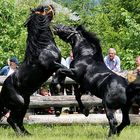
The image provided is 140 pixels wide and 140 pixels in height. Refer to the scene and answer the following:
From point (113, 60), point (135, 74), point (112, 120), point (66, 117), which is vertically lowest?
point (66, 117)

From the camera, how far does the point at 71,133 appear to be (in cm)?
1045

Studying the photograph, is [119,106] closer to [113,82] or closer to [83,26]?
[113,82]

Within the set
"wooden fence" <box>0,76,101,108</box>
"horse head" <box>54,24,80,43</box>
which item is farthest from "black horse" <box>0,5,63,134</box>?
"wooden fence" <box>0,76,101,108</box>

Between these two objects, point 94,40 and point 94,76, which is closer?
point 94,76

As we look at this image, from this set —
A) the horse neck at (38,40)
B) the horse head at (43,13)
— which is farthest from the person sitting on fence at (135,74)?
the horse head at (43,13)

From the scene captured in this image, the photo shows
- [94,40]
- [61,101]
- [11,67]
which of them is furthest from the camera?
[11,67]

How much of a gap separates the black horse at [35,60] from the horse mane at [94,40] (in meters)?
0.60

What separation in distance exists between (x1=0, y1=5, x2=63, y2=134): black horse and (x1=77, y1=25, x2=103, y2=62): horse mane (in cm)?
60

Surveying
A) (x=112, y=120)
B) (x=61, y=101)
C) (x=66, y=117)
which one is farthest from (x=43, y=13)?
(x=66, y=117)

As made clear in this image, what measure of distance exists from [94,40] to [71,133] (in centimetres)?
206

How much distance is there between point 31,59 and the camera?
9.78 meters

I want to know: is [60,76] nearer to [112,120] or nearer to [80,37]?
[80,37]

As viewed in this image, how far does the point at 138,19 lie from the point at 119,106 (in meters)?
20.4

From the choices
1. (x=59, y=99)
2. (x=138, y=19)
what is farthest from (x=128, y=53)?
(x=59, y=99)
